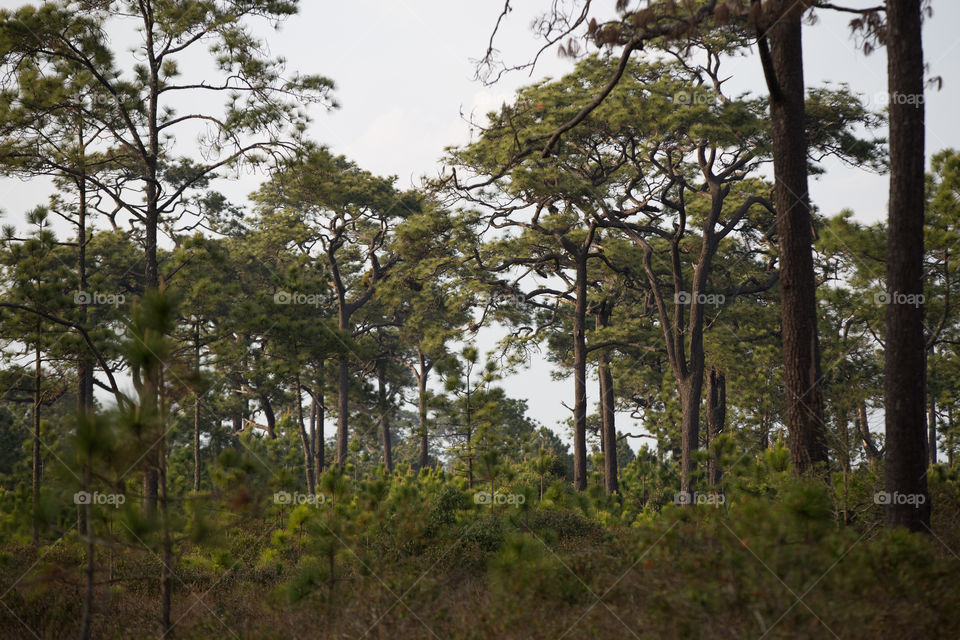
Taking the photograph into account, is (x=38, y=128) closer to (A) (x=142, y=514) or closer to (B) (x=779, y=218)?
(A) (x=142, y=514)

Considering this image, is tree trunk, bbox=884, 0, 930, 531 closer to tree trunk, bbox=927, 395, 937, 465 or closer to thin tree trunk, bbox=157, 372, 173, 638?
thin tree trunk, bbox=157, 372, 173, 638

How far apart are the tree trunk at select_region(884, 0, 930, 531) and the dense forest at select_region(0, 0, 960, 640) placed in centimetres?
3

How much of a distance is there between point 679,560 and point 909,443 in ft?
11.7

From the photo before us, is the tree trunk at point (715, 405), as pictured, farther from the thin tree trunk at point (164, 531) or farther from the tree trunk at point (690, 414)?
the thin tree trunk at point (164, 531)

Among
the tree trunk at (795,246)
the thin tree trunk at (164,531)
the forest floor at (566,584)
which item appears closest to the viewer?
the forest floor at (566,584)

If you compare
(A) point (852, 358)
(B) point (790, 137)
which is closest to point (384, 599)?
(B) point (790, 137)

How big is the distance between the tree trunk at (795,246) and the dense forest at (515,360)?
4 cm

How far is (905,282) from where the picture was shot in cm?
757

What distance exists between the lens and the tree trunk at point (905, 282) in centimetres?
748

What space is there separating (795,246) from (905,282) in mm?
1643

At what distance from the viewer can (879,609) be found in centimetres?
471

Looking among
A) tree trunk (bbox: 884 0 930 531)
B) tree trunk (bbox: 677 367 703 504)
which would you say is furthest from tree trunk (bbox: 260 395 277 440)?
tree trunk (bbox: 884 0 930 531)

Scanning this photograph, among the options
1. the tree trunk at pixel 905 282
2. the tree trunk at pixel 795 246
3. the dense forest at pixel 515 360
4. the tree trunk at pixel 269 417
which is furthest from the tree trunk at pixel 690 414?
the tree trunk at pixel 269 417

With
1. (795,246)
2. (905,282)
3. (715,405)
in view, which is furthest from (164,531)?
(715,405)
